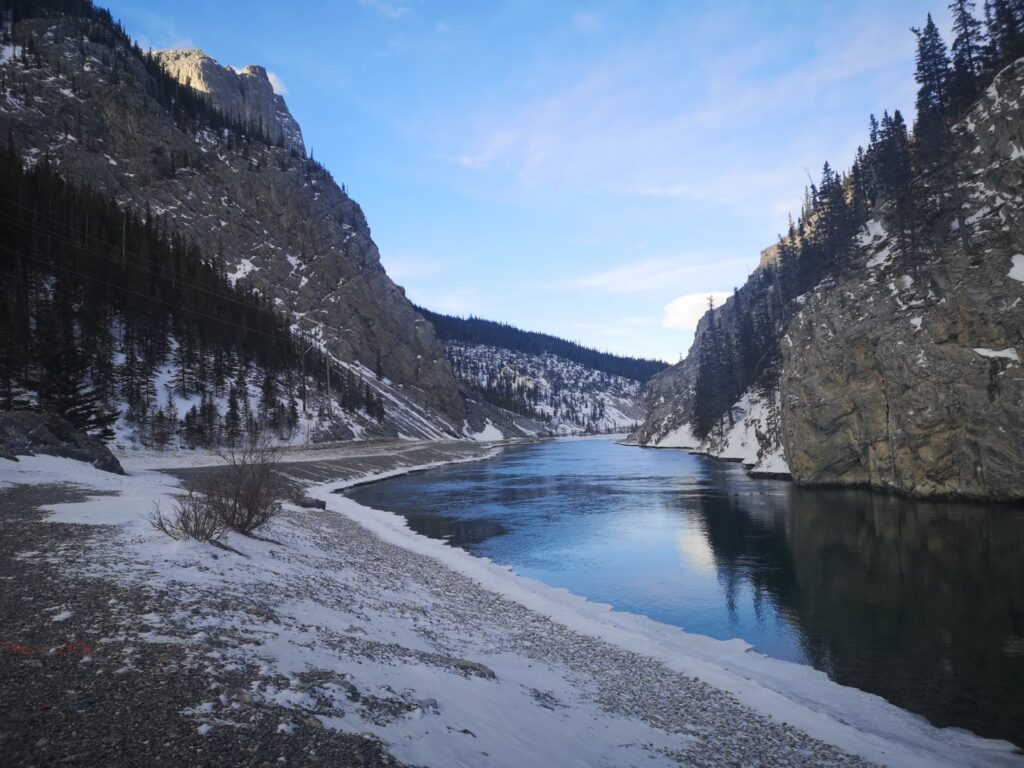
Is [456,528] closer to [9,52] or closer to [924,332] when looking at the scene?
[924,332]

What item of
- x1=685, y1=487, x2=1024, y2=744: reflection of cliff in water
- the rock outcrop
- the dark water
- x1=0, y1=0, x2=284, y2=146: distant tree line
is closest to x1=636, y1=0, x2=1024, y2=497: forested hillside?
the dark water

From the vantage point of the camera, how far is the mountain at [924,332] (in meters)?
32.4

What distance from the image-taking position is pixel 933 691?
36.4ft

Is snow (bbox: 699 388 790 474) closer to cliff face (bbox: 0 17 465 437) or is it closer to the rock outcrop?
the rock outcrop

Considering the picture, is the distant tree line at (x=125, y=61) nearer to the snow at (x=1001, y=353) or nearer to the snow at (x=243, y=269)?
the snow at (x=243, y=269)

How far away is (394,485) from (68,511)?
123 ft

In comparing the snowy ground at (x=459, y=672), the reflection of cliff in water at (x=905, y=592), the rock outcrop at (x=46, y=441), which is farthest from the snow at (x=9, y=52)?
the reflection of cliff in water at (x=905, y=592)

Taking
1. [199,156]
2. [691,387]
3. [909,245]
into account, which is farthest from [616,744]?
[199,156]

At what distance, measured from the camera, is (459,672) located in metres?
9.12

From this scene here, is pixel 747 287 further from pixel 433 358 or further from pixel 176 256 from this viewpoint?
pixel 176 256

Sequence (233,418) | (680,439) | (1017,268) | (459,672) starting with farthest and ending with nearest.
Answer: (680,439), (233,418), (1017,268), (459,672)

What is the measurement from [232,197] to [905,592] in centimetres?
14771

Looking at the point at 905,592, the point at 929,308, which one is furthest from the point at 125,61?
the point at 905,592

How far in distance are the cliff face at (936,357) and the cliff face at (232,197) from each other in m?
74.4
